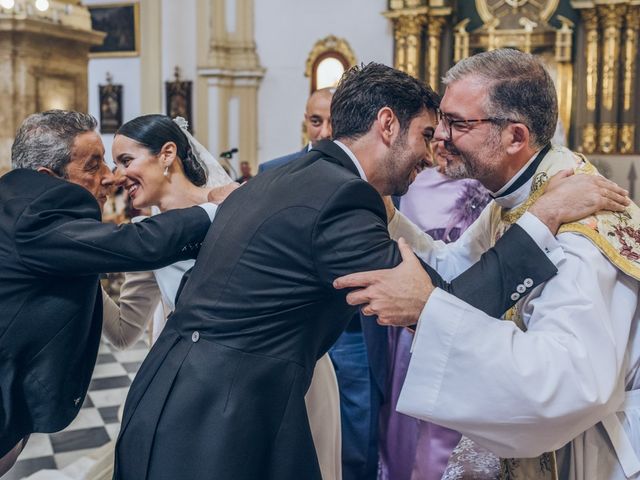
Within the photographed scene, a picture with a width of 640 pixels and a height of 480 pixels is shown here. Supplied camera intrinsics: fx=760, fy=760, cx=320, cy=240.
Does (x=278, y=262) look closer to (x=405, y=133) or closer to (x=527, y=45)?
(x=405, y=133)

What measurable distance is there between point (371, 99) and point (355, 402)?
1.77m

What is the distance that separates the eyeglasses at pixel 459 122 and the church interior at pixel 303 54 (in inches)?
310

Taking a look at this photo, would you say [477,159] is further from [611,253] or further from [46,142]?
[46,142]

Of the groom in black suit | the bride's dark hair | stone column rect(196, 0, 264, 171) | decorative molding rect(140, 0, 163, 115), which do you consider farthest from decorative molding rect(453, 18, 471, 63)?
the groom in black suit

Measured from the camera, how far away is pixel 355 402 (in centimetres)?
335

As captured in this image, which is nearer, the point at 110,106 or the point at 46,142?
the point at 46,142

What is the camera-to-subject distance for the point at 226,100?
44.8 feet

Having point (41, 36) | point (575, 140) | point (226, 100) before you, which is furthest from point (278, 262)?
point (226, 100)

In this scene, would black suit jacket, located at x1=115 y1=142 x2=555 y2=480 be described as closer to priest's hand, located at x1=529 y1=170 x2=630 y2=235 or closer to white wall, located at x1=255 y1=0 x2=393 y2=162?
priest's hand, located at x1=529 y1=170 x2=630 y2=235

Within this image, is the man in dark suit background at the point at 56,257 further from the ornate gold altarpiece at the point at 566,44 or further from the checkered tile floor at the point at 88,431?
the ornate gold altarpiece at the point at 566,44

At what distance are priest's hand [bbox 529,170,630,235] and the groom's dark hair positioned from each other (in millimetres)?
420

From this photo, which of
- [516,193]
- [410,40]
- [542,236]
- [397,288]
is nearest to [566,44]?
[410,40]

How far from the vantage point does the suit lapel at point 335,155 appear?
74.6 inches

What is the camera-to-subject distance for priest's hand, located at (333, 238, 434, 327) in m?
1.63
